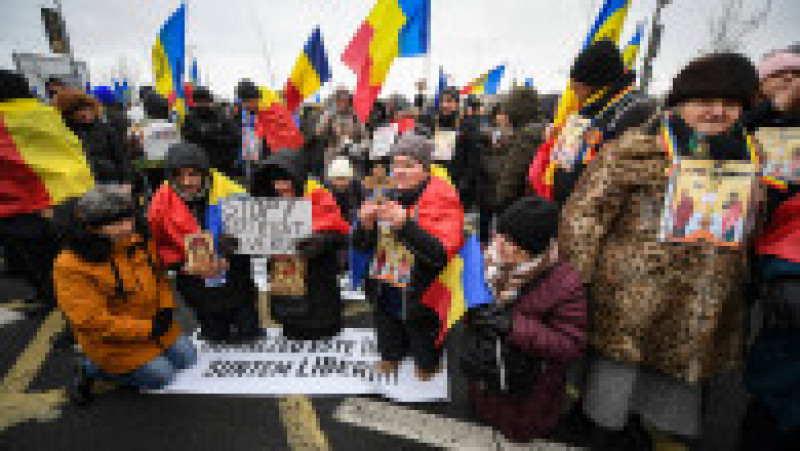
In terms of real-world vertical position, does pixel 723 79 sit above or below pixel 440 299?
above

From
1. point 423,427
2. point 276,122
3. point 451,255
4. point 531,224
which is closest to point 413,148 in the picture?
point 451,255

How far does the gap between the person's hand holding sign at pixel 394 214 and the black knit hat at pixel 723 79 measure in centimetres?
142

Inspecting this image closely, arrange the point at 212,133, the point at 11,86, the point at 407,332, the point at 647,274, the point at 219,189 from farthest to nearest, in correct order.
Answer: the point at 212,133 → the point at 11,86 → the point at 219,189 → the point at 407,332 → the point at 647,274

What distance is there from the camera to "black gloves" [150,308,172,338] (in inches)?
103

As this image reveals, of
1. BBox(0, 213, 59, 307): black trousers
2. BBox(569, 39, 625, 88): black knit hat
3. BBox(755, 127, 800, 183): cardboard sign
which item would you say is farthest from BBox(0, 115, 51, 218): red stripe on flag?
BBox(755, 127, 800, 183): cardboard sign

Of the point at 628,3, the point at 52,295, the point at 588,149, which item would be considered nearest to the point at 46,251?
the point at 52,295

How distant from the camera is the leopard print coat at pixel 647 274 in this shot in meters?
1.66

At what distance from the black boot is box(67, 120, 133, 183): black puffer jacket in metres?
2.89

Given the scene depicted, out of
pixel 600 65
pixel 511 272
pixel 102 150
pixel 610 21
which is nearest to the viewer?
pixel 511 272

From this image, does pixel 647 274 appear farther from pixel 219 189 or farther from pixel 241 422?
pixel 219 189

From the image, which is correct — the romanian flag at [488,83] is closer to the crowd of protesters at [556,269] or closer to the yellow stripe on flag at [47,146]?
the crowd of protesters at [556,269]

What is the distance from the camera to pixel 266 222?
2590 millimetres

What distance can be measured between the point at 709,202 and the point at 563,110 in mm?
1338

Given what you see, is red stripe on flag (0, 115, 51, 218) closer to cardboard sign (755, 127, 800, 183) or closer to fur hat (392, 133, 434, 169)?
fur hat (392, 133, 434, 169)
